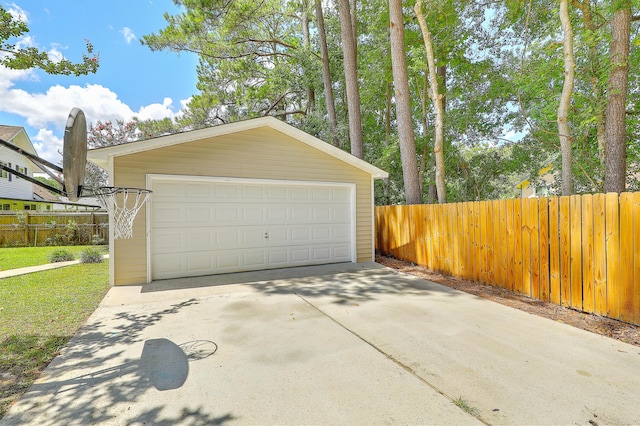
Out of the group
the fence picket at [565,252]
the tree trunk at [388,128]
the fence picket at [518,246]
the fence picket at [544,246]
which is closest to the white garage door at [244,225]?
the fence picket at [518,246]

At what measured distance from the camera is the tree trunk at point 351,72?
1027 cm

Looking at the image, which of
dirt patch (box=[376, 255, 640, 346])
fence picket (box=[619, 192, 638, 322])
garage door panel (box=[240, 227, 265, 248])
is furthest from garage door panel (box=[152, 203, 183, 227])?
fence picket (box=[619, 192, 638, 322])

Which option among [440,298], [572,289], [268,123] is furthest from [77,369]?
[572,289]

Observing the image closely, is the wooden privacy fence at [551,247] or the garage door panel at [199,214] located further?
the garage door panel at [199,214]

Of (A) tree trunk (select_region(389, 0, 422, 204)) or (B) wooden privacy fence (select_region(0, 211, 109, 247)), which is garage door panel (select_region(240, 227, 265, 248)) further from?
(B) wooden privacy fence (select_region(0, 211, 109, 247))

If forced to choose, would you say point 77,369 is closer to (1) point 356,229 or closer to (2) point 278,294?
(2) point 278,294

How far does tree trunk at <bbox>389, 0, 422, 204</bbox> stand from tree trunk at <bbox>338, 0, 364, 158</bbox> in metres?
2.04

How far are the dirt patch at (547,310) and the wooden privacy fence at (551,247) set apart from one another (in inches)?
4.4

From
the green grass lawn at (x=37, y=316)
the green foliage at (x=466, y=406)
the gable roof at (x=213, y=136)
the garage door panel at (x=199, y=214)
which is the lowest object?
the green foliage at (x=466, y=406)

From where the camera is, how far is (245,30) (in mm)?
12578

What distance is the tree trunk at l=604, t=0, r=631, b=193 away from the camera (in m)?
6.02

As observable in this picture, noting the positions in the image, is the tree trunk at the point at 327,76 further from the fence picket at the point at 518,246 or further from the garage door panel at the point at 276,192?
the fence picket at the point at 518,246

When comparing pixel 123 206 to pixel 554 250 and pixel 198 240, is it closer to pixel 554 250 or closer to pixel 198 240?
pixel 198 240

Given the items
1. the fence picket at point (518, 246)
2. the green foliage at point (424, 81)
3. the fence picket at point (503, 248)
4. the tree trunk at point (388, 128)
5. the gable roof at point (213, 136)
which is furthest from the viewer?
the tree trunk at point (388, 128)
